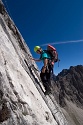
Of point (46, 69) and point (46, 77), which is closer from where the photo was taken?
point (46, 69)

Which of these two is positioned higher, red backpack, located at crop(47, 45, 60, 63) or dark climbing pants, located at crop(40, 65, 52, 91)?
red backpack, located at crop(47, 45, 60, 63)

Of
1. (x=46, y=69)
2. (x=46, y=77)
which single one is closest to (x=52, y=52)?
(x=46, y=69)

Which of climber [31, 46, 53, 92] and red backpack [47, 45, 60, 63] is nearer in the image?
climber [31, 46, 53, 92]

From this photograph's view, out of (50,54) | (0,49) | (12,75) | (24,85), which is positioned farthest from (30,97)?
(50,54)

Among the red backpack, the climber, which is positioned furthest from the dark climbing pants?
the red backpack

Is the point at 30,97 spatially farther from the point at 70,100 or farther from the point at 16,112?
the point at 70,100

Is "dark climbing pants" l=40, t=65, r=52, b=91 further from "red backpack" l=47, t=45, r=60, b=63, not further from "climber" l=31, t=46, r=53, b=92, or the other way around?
→ "red backpack" l=47, t=45, r=60, b=63

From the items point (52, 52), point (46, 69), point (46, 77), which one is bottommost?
point (46, 77)

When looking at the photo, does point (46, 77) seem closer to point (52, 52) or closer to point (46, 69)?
point (46, 69)

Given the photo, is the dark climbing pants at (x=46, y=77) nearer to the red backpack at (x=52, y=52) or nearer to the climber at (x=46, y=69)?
the climber at (x=46, y=69)

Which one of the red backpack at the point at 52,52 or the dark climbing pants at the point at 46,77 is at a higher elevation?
the red backpack at the point at 52,52

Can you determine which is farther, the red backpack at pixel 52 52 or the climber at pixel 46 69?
the red backpack at pixel 52 52

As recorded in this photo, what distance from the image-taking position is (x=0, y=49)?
27.6 feet

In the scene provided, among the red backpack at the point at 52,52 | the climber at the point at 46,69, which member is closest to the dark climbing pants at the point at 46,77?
the climber at the point at 46,69
